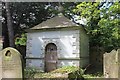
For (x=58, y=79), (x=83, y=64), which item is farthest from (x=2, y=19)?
(x=58, y=79)

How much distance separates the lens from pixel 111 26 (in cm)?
1402

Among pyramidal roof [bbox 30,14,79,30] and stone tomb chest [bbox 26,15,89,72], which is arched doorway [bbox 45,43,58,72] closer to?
stone tomb chest [bbox 26,15,89,72]

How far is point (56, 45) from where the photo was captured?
49.8 feet

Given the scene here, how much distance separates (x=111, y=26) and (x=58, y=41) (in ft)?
12.2

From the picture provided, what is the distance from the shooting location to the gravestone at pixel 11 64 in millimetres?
6355

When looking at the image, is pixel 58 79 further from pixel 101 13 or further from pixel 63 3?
pixel 63 3

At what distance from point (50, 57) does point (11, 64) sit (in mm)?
8887

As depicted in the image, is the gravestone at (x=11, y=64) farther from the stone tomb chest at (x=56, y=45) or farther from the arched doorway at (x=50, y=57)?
the arched doorway at (x=50, y=57)

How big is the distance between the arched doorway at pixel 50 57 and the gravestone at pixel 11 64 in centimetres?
869

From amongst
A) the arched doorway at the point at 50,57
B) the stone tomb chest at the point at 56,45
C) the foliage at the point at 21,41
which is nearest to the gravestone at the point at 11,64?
the stone tomb chest at the point at 56,45

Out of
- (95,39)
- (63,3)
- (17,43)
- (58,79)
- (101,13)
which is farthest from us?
(63,3)

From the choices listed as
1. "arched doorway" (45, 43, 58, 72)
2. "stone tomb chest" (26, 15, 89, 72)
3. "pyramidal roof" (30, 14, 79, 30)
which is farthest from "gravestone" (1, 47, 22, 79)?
"pyramidal roof" (30, 14, 79, 30)

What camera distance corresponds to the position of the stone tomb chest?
14.8 m

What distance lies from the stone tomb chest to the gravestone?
854 cm
